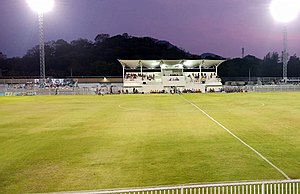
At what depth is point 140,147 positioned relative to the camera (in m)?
14.6

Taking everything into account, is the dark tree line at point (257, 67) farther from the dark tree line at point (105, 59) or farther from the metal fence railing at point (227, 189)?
the metal fence railing at point (227, 189)

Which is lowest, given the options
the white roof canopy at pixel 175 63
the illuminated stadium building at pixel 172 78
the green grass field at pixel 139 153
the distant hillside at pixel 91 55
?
the green grass field at pixel 139 153

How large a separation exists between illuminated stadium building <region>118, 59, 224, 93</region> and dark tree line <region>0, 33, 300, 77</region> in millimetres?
38821

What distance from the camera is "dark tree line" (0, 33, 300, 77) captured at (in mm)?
118938

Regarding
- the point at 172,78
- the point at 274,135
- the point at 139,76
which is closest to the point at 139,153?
the point at 274,135

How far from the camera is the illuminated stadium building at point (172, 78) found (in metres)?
68.7

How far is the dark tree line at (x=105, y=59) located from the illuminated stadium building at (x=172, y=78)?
38.8 metres

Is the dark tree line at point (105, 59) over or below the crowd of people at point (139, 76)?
over

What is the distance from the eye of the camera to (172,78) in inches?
2810

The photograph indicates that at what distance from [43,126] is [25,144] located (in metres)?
5.87

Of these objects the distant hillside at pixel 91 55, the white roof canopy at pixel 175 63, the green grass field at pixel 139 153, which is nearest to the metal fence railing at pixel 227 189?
the green grass field at pixel 139 153

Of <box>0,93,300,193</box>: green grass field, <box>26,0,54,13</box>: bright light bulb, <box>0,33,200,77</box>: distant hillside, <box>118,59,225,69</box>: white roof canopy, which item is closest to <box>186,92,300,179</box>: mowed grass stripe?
<box>0,93,300,193</box>: green grass field

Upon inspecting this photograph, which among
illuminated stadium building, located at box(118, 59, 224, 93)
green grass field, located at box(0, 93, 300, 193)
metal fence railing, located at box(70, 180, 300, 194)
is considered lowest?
green grass field, located at box(0, 93, 300, 193)

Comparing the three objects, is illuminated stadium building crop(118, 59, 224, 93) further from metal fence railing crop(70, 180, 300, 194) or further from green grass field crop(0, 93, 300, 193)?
metal fence railing crop(70, 180, 300, 194)
